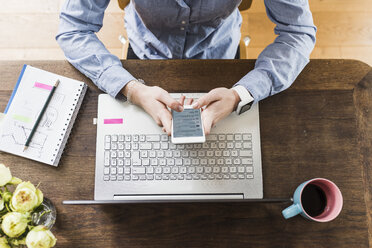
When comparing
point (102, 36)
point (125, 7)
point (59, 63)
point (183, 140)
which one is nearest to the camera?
point (183, 140)

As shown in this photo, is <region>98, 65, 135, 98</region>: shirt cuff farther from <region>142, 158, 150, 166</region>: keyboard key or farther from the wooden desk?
<region>142, 158, 150, 166</region>: keyboard key

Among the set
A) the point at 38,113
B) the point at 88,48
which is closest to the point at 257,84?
the point at 88,48

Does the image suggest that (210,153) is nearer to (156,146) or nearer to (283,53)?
(156,146)

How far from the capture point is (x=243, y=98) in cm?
78

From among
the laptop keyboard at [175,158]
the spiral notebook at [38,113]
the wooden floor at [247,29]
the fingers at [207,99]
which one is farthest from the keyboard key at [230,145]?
the wooden floor at [247,29]

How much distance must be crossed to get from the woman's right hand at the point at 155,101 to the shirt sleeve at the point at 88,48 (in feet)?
0.11

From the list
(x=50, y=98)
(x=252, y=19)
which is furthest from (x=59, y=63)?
(x=252, y=19)

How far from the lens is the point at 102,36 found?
1615 millimetres

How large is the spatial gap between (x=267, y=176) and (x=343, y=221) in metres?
0.23

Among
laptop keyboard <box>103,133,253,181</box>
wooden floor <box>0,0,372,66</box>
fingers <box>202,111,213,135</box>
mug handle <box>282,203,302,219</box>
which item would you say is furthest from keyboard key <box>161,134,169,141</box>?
wooden floor <box>0,0,372,66</box>

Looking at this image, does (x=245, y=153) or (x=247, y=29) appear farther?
(x=247, y=29)

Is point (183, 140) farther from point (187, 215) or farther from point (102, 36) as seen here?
point (102, 36)

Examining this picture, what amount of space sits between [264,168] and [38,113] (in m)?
0.67

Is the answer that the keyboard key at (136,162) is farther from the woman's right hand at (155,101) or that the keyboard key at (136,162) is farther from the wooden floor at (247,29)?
the wooden floor at (247,29)
